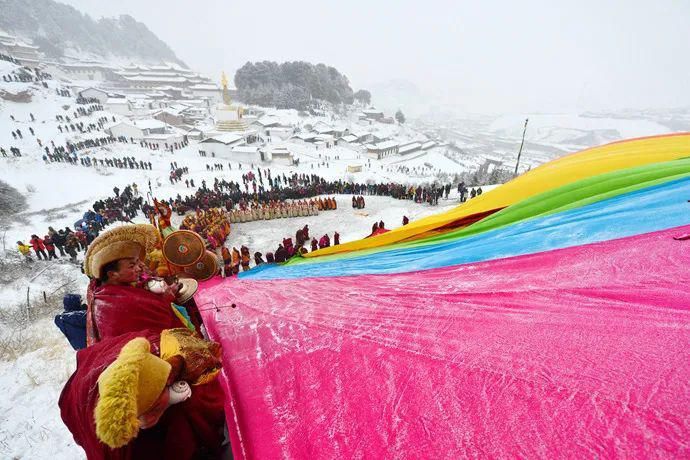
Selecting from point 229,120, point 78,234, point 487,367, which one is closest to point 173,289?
point 487,367

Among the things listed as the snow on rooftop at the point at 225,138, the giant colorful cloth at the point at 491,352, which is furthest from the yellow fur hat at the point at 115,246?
the snow on rooftop at the point at 225,138

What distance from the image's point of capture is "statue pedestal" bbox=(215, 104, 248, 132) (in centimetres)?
4216

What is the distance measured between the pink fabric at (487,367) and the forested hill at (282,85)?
63310 mm

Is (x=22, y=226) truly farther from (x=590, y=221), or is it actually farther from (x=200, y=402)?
(x=590, y=221)

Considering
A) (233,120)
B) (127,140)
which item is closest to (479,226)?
(127,140)

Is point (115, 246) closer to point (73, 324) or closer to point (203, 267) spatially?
point (73, 324)

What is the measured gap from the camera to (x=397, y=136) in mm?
65312

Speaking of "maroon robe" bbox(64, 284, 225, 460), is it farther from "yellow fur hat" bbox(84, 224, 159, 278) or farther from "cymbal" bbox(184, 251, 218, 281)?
"cymbal" bbox(184, 251, 218, 281)

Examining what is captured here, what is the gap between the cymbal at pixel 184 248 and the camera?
10.1ft

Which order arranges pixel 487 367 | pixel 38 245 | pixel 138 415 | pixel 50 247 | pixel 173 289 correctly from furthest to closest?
1. pixel 50 247
2. pixel 38 245
3. pixel 173 289
4. pixel 487 367
5. pixel 138 415

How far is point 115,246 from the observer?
6.35ft

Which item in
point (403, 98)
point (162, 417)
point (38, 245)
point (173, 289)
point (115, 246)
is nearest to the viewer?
point (162, 417)

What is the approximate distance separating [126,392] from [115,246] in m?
1.19

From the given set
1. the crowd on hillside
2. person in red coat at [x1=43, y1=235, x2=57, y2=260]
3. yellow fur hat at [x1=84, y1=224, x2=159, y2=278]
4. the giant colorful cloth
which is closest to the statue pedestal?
the crowd on hillside
